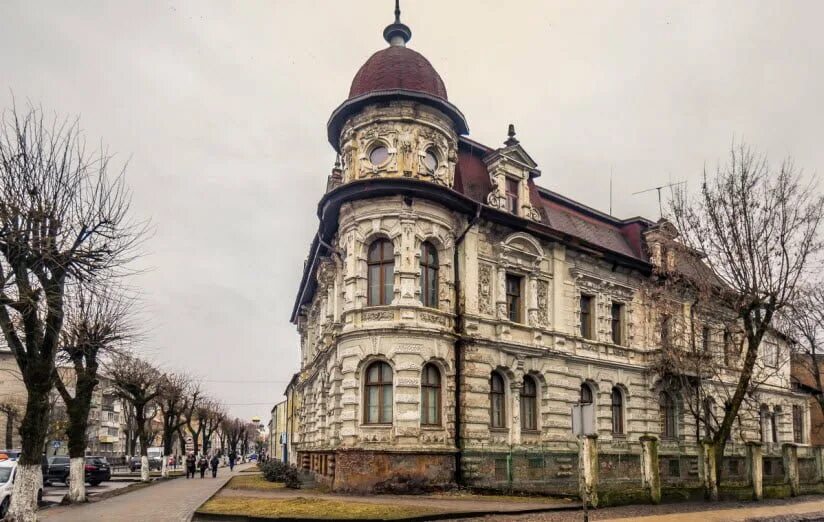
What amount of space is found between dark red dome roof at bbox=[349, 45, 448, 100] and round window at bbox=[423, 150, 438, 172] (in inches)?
82.7

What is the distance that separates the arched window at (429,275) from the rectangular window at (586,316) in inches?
340

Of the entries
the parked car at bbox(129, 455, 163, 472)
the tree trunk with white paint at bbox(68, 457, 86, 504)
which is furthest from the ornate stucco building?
the parked car at bbox(129, 455, 163, 472)

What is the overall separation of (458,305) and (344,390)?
16.5 ft

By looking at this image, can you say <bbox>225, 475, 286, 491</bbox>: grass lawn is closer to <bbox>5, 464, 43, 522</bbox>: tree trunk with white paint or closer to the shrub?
the shrub

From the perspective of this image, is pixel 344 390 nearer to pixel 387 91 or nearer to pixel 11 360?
pixel 387 91

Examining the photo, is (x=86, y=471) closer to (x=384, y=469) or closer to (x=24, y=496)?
(x=384, y=469)

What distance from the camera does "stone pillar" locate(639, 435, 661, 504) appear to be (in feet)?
67.7

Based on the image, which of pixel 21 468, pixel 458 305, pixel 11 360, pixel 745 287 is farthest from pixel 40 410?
pixel 11 360

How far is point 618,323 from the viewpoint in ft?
107

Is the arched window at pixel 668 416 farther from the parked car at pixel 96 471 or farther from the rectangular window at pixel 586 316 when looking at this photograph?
the parked car at pixel 96 471

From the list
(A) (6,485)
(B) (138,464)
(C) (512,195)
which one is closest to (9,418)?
(B) (138,464)

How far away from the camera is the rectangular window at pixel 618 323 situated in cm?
3231

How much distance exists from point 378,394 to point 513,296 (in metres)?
7.35

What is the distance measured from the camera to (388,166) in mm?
24844
